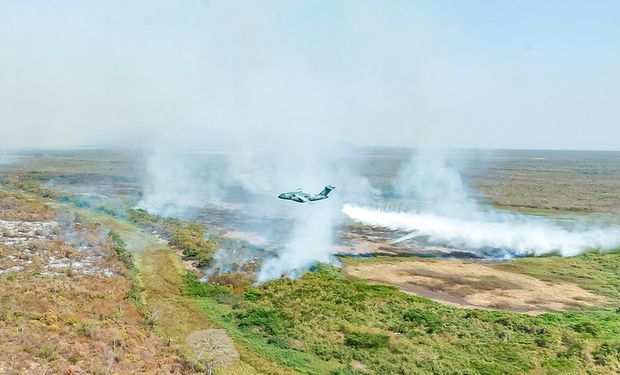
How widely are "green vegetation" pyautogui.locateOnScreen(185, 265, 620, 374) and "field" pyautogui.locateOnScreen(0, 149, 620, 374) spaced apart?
0.43 feet

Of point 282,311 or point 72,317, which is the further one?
point 282,311

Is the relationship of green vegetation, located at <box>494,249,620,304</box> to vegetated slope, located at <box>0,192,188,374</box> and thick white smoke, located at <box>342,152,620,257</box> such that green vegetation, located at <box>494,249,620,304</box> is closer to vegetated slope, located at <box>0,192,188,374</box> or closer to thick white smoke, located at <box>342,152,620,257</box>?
thick white smoke, located at <box>342,152,620,257</box>

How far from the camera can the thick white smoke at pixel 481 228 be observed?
2414 inches

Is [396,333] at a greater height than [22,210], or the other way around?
[22,210]

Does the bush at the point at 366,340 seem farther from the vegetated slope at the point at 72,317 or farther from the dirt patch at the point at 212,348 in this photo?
the vegetated slope at the point at 72,317

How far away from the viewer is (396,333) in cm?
3344

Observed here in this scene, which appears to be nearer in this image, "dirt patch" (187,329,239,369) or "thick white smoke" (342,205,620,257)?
"dirt patch" (187,329,239,369)

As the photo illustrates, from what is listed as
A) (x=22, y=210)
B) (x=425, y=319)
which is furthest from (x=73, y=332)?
(x=22, y=210)

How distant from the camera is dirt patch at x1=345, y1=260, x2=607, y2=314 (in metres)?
40.8

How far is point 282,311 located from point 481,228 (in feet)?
139

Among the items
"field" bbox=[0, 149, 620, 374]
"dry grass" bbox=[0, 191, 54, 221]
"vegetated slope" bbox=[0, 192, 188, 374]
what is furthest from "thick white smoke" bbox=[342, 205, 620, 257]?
"dry grass" bbox=[0, 191, 54, 221]

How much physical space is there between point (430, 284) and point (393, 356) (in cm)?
1712

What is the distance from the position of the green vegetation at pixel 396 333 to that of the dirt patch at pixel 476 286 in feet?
9.08

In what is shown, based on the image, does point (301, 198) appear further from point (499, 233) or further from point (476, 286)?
point (499, 233)
